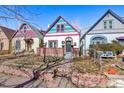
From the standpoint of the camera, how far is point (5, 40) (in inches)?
613

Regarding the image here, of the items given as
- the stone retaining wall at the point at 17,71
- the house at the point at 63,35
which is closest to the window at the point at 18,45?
the house at the point at 63,35

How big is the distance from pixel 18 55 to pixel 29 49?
0.86 metres

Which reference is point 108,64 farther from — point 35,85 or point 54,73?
point 35,85

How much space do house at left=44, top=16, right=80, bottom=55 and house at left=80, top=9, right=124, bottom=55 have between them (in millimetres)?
762

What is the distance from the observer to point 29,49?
40.2ft

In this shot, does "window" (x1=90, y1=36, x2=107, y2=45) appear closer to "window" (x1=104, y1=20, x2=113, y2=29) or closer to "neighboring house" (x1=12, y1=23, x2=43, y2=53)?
"window" (x1=104, y1=20, x2=113, y2=29)

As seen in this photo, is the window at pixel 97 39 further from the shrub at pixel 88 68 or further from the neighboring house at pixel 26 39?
the shrub at pixel 88 68

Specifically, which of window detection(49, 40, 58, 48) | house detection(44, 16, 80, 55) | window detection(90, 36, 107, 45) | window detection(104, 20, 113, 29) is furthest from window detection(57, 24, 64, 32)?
window detection(104, 20, 113, 29)

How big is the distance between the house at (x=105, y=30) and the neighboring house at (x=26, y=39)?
11.4 feet

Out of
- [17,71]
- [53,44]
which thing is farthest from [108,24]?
[17,71]

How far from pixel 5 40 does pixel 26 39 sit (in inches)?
157

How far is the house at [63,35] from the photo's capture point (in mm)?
13317

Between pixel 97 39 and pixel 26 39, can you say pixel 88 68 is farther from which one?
pixel 26 39
